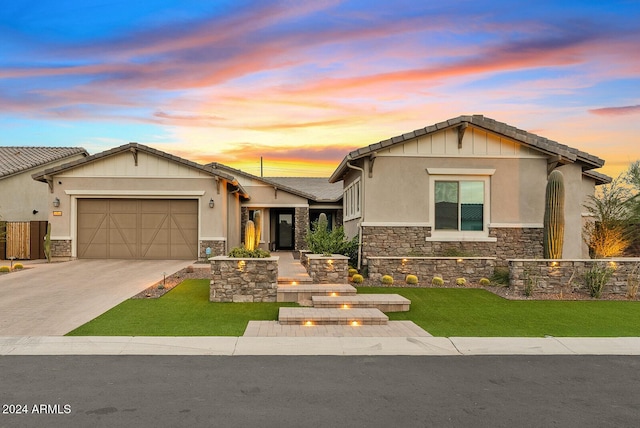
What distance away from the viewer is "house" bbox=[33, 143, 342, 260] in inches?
829

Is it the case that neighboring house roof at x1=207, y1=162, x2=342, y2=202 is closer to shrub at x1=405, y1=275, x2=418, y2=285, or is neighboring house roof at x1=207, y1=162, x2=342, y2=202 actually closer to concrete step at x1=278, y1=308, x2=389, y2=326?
shrub at x1=405, y1=275, x2=418, y2=285

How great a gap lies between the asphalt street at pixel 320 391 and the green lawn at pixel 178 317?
161cm

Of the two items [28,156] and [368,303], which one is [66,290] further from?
[28,156]

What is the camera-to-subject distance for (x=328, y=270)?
45.2 feet

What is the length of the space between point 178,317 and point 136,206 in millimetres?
12463

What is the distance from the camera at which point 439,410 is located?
5348mm

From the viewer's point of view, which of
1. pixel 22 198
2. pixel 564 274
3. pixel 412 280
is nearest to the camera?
pixel 564 274

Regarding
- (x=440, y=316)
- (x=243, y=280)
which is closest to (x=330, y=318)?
(x=440, y=316)

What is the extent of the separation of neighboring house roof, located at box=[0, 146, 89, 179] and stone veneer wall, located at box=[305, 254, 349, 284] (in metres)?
18.9

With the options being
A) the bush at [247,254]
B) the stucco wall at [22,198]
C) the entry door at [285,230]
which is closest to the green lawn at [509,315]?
the bush at [247,254]

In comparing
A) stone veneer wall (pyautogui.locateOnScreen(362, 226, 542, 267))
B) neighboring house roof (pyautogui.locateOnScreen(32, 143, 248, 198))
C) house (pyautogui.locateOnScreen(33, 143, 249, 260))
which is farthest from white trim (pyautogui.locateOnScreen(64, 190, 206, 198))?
stone veneer wall (pyautogui.locateOnScreen(362, 226, 542, 267))

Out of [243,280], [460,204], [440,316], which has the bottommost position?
[440,316]

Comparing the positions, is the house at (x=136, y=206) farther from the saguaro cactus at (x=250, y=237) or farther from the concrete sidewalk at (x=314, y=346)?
the concrete sidewalk at (x=314, y=346)

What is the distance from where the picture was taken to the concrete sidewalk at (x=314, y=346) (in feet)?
25.4
